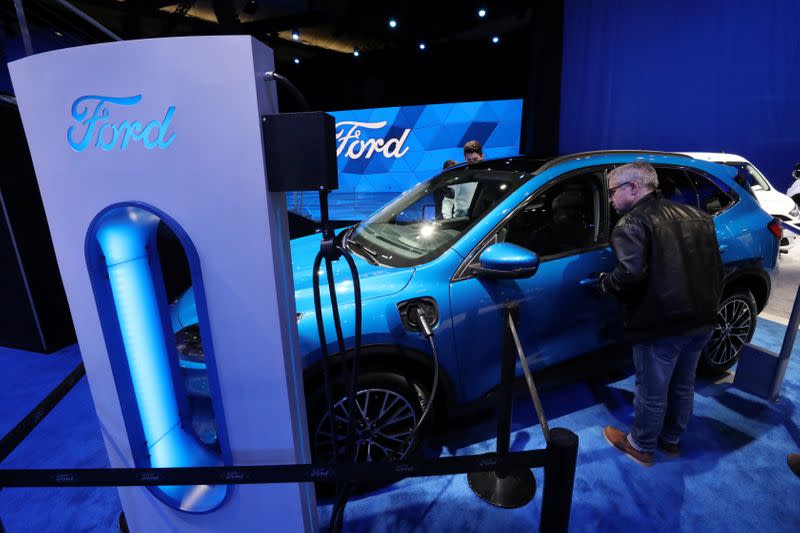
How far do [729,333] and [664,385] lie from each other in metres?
1.33

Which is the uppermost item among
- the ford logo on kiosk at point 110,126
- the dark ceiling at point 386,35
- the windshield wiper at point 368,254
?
the dark ceiling at point 386,35

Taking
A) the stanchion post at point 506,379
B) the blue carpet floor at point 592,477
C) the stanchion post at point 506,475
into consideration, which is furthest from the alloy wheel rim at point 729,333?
the stanchion post at point 506,379

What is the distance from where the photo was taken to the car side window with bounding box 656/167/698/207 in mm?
2834

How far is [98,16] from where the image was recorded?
9219 mm

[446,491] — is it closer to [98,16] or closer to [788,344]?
[788,344]

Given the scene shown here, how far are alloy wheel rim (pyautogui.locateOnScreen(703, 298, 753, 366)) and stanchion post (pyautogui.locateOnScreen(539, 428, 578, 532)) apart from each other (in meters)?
2.55

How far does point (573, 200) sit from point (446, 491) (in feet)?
5.87

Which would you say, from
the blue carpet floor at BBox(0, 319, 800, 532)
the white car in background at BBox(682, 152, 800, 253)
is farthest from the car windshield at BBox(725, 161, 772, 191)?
the blue carpet floor at BBox(0, 319, 800, 532)

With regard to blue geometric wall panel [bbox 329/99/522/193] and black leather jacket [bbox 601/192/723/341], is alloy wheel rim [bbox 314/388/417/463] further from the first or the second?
blue geometric wall panel [bbox 329/99/522/193]

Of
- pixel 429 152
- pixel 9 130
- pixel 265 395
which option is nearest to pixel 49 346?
pixel 9 130

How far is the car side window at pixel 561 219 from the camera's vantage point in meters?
2.33

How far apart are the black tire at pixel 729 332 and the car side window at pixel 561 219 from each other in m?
1.20

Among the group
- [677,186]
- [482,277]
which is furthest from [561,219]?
[677,186]

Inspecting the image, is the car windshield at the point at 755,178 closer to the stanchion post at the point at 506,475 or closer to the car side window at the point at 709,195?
the car side window at the point at 709,195
